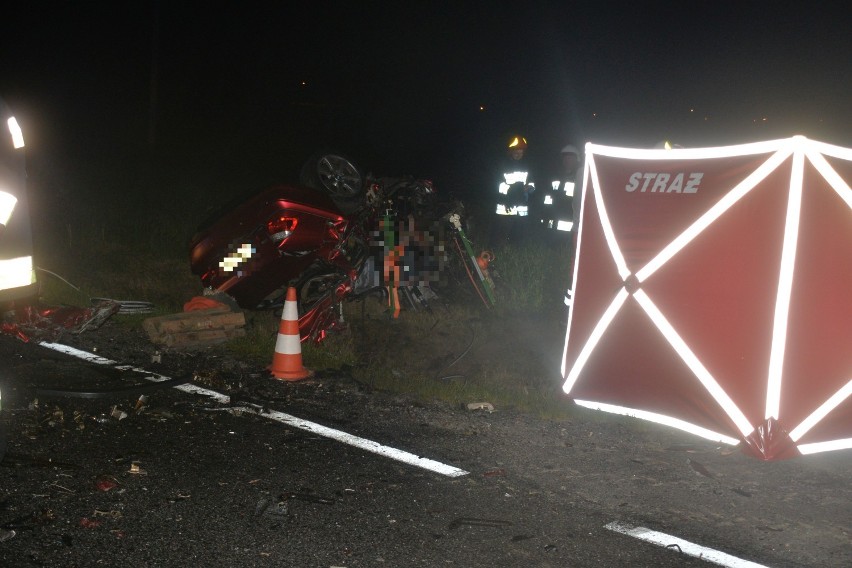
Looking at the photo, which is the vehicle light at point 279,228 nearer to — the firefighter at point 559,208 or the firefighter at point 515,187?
the firefighter at point 559,208

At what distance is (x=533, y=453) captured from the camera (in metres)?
5.45

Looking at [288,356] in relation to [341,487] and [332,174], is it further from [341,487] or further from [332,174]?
[332,174]

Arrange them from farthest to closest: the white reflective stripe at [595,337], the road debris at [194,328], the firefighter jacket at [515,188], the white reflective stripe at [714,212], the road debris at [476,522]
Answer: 1. the firefighter jacket at [515,188]
2. the road debris at [194,328]
3. the white reflective stripe at [595,337]
4. the white reflective stripe at [714,212]
5. the road debris at [476,522]

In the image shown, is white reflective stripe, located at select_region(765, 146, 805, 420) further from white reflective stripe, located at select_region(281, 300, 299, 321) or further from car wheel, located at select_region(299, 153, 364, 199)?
car wheel, located at select_region(299, 153, 364, 199)

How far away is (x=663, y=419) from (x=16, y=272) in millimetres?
4130

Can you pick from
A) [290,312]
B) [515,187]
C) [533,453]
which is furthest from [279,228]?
[515,187]

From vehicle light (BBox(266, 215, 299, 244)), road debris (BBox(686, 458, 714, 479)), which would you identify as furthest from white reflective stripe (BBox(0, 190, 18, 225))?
road debris (BBox(686, 458, 714, 479))

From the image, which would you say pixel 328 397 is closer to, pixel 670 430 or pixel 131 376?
pixel 131 376

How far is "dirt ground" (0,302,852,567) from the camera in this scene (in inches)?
172

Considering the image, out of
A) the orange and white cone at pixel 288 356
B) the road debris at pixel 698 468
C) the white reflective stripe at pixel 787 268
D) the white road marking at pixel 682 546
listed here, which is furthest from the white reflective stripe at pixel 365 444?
the white reflective stripe at pixel 787 268

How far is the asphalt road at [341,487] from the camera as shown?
397 centimetres

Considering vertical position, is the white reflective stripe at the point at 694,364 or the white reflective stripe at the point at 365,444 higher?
the white reflective stripe at the point at 694,364

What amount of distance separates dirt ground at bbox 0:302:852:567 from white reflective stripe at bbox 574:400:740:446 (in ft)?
0.41

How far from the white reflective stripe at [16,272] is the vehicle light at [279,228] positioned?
9.19 ft
